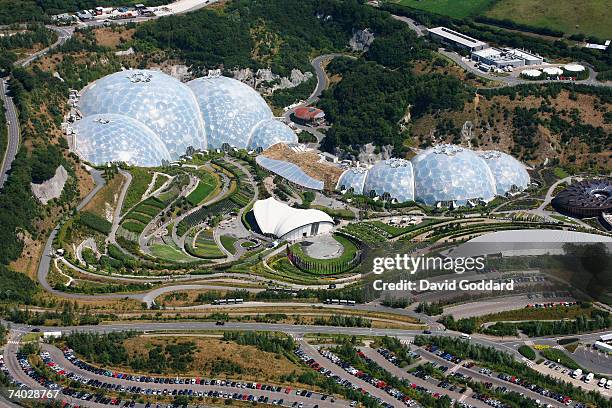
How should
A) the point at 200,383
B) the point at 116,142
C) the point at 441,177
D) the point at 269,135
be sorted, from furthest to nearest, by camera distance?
1. the point at 269,135
2. the point at 116,142
3. the point at 441,177
4. the point at 200,383

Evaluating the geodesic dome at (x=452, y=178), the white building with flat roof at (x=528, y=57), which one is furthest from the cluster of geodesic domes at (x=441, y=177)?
the white building with flat roof at (x=528, y=57)

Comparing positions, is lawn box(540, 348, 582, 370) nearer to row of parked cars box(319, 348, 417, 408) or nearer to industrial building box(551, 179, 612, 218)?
row of parked cars box(319, 348, 417, 408)

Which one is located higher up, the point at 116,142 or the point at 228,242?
the point at 116,142

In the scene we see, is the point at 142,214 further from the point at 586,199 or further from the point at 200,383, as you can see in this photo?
the point at 586,199

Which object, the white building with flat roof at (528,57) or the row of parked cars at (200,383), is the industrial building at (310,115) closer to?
the white building with flat roof at (528,57)

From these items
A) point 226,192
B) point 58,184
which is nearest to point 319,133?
point 226,192

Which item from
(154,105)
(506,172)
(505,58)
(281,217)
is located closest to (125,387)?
(281,217)
